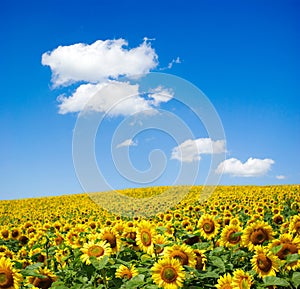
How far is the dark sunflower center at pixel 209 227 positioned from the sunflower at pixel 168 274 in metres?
1.92

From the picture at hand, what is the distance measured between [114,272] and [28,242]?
4163mm

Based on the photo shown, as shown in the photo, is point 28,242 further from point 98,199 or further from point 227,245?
point 98,199

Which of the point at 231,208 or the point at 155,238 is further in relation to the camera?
the point at 231,208

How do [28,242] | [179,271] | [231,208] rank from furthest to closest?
1. [231,208]
2. [28,242]
3. [179,271]

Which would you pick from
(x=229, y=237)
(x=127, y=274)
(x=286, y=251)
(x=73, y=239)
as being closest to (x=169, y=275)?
(x=127, y=274)

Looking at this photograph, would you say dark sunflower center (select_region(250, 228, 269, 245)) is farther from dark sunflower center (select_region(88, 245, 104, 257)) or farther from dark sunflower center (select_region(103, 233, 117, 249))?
dark sunflower center (select_region(88, 245, 104, 257))

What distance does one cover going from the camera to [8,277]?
3857 mm

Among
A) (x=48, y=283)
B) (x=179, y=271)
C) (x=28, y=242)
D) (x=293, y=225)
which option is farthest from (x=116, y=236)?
(x=28, y=242)

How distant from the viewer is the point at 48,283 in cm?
430

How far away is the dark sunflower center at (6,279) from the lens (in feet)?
12.6

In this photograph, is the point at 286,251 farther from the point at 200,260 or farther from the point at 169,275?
the point at 169,275

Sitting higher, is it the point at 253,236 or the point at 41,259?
the point at 253,236

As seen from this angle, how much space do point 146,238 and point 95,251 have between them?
547 mm

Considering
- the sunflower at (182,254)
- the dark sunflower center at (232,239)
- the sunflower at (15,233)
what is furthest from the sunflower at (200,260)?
the sunflower at (15,233)
